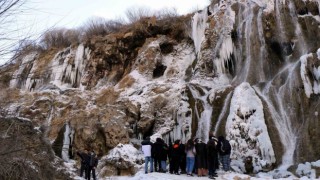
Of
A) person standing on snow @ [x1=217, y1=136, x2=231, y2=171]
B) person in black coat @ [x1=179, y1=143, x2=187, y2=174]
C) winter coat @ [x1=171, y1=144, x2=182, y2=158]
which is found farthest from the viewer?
person in black coat @ [x1=179, y1=143, x2=187, y2=174]

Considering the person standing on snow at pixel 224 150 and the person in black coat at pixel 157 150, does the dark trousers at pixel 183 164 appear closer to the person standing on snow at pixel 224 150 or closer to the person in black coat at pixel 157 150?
the person in black coat at pixel 157 150

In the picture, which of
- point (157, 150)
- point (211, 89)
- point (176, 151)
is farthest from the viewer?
point (211, 89)

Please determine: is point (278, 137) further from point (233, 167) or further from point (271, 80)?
point (271, 80)

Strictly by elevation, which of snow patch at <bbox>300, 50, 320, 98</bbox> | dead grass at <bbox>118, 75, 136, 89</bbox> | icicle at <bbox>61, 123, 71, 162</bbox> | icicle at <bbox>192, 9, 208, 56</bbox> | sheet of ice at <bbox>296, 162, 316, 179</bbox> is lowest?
sheet of ice at <bbox>296, 162, 316, 179</bbox>

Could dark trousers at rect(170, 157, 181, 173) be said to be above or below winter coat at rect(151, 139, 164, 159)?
below

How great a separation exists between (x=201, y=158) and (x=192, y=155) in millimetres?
432

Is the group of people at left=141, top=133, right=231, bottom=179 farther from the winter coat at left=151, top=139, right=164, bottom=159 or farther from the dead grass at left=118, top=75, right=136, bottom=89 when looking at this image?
the dead grass at left=118, top=75, right=136, bottom=89

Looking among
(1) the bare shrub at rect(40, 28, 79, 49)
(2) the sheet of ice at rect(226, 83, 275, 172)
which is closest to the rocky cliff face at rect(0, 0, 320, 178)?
(2) the sheet of ice at rect(226, 83, 275, 172)

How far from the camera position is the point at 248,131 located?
16.3 meters

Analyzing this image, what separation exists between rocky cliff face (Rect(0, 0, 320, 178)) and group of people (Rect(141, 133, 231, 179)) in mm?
2498

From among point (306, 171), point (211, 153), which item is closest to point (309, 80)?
point (306, 171)

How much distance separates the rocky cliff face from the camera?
1641 cm

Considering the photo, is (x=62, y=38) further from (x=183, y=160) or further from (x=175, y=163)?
(x=175, y=163)

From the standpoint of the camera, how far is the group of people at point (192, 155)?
1306cm
